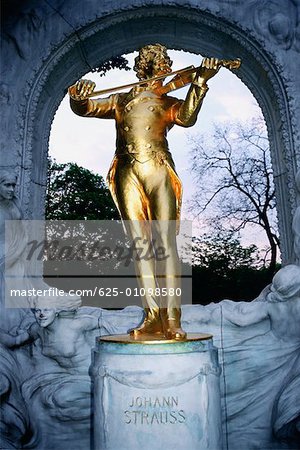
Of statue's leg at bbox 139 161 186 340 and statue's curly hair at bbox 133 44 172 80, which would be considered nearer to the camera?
statue's leg at bbox 139 161 186 340

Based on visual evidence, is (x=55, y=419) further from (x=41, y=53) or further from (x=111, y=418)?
(x=41, y=53)

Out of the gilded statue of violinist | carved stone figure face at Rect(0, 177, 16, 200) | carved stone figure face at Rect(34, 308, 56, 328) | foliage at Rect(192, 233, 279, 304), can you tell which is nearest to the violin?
the gilded statue of violinist

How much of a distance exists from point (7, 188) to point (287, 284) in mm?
2425

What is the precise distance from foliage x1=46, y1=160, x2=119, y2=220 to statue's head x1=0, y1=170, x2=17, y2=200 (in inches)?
114

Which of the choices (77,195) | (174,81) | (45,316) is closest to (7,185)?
(45,316)

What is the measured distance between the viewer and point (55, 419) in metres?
3.58

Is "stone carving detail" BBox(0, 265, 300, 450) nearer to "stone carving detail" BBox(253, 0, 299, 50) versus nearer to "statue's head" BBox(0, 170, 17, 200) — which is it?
"statue's head" BBox(0, 170, 17, 200)

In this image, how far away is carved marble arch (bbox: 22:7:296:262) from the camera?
13.9ft

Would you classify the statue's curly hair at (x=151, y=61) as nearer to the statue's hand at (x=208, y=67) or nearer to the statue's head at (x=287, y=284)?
the statue's hand at (x=208, y=67)

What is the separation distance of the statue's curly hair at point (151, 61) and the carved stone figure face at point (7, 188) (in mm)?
1555

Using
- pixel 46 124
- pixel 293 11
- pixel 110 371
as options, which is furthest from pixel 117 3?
pixel 110 371

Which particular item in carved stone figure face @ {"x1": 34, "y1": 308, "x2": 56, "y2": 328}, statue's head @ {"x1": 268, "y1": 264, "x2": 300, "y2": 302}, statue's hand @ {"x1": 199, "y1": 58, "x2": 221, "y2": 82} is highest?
statue's hand @ {"x1": 199, "y1": 58, "x2": 221, "y2": 82}

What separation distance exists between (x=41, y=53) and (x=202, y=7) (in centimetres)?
164

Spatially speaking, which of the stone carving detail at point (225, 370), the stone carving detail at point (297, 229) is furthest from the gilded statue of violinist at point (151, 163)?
the stone carving detail at point (297, 229)
